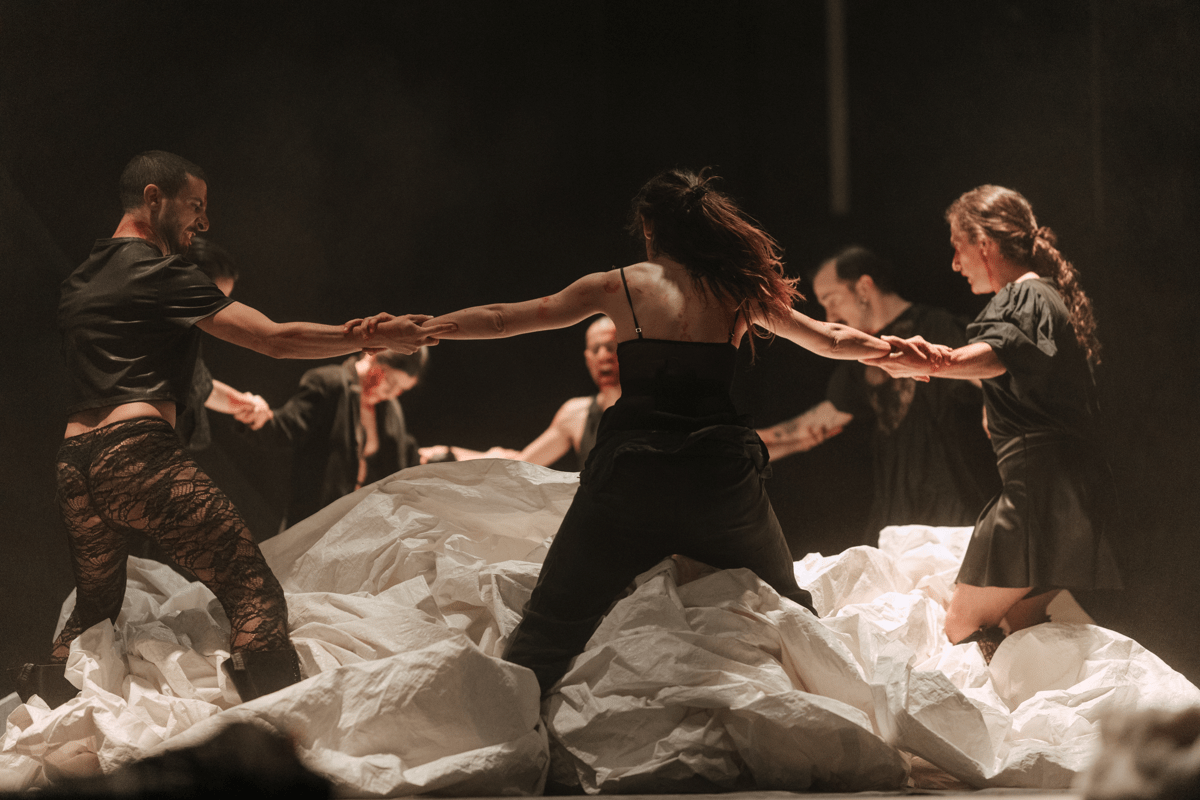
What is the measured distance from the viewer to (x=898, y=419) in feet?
14.6

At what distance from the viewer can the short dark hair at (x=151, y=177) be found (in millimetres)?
2654

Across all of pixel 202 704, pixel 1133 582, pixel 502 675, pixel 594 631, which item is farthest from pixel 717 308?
pixel 1133 582

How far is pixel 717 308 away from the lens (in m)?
→ 2.55

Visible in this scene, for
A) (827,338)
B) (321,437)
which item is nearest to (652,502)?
(827,338)

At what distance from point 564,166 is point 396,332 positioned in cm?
238

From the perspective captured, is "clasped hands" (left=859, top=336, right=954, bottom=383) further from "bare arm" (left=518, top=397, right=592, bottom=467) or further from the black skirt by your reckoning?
"bare arm" (left=518, top=397, right=592, bottom=467)

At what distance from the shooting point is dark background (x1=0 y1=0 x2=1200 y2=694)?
3.52 meters

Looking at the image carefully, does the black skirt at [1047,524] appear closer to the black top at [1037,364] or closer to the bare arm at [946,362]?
the black top at [1037,364]

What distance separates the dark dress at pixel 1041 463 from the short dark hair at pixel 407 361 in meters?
2.94

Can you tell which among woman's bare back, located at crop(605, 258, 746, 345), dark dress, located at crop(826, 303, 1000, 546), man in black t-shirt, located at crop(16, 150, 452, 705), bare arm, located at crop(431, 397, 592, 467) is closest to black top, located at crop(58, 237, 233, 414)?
man in black t-shirt, located at crop(16, 150, 452, 705)

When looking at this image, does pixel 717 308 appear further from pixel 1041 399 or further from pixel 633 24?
pixel 633 24

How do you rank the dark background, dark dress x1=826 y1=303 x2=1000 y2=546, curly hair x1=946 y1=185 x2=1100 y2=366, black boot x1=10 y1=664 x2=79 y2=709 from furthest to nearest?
Result: dark dress x1=826 y1=303 x2=1000 y2=546, the dark background, curly hair x1=946 y1=185 x2=1100 y2=366, black boot x1=10 y1=664 x2=79 y2=709

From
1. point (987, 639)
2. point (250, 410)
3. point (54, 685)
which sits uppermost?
point (250, 410)

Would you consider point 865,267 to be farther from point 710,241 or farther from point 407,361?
point 407,361
